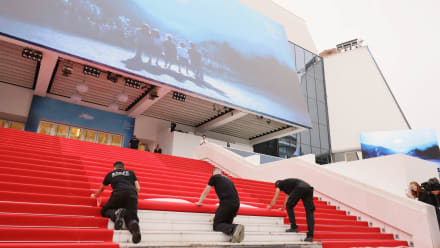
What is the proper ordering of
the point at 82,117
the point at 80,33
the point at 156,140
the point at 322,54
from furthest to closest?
the point at 322,54 → the point at 156,140 → the point at 82,117 → the point at 80,33

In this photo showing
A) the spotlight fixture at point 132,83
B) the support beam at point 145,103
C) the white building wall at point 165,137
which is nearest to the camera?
the spotlight fixture at point 132,83

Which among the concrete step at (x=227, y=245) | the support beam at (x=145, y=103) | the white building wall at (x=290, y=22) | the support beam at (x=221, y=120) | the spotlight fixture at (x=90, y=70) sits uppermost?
the white building wall at (x=290, y=22)

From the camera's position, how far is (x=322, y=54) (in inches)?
1064

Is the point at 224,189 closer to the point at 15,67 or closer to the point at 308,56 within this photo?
the point at 15,67

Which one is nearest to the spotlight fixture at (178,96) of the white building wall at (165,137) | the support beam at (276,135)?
the white building wall at (165,137)

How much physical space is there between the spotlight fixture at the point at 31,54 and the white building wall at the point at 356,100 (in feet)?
66.5

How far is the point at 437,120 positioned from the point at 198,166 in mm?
18352

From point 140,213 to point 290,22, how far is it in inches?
973

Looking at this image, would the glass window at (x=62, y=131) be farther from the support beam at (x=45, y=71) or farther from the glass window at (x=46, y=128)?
the support beam at (x=45, y=71)

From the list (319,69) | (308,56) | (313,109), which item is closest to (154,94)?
(313,109)

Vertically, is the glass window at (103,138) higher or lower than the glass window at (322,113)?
lower

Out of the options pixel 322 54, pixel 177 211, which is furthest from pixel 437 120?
pixel 177 211

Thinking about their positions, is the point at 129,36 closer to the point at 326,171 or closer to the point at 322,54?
the point at 326,171

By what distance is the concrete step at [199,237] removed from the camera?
142 inches
